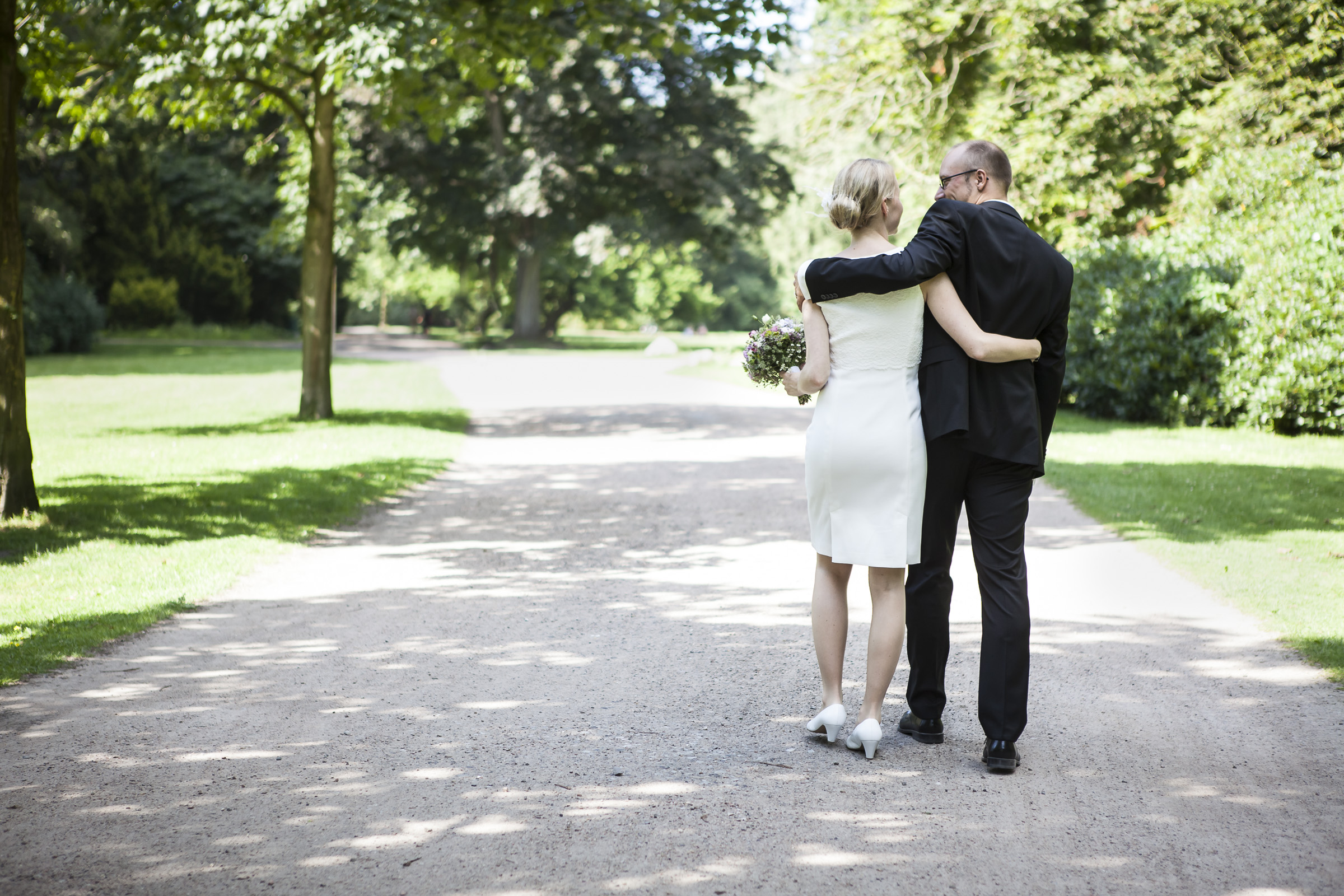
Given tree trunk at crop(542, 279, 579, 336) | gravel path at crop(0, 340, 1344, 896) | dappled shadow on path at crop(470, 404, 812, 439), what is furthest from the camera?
tree trunk at crop(542, 279, 579, 336)

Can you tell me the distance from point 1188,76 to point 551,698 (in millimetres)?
16557

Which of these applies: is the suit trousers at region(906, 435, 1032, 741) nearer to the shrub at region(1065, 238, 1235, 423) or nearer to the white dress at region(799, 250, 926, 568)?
the white dress at region(799, 250, 926, 568)

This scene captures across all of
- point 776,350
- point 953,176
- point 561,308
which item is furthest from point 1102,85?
point 561,308

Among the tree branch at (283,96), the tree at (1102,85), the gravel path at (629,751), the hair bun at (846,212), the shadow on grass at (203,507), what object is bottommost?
the gravel path at (629,751)

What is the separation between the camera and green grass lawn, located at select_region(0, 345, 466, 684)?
6059 mm

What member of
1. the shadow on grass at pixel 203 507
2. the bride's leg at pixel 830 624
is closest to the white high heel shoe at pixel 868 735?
the bride's leg at pixel 830 624

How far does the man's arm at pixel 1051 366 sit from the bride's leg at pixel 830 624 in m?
0.88

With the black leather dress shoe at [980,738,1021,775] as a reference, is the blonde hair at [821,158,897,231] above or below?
above

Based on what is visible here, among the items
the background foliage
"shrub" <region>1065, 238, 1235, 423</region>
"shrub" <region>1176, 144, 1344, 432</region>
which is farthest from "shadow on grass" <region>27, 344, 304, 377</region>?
"shrub" <region>1176, 144, 1344, 432</region>

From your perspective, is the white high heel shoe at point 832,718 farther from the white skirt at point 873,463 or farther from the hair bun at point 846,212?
the hair bun at point 846,212

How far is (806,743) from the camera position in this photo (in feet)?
13.4

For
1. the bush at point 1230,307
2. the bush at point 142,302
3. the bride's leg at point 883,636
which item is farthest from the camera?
the bush at point 142,302

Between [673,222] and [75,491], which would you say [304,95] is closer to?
[75,491]

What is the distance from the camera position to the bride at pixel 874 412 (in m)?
3.77
